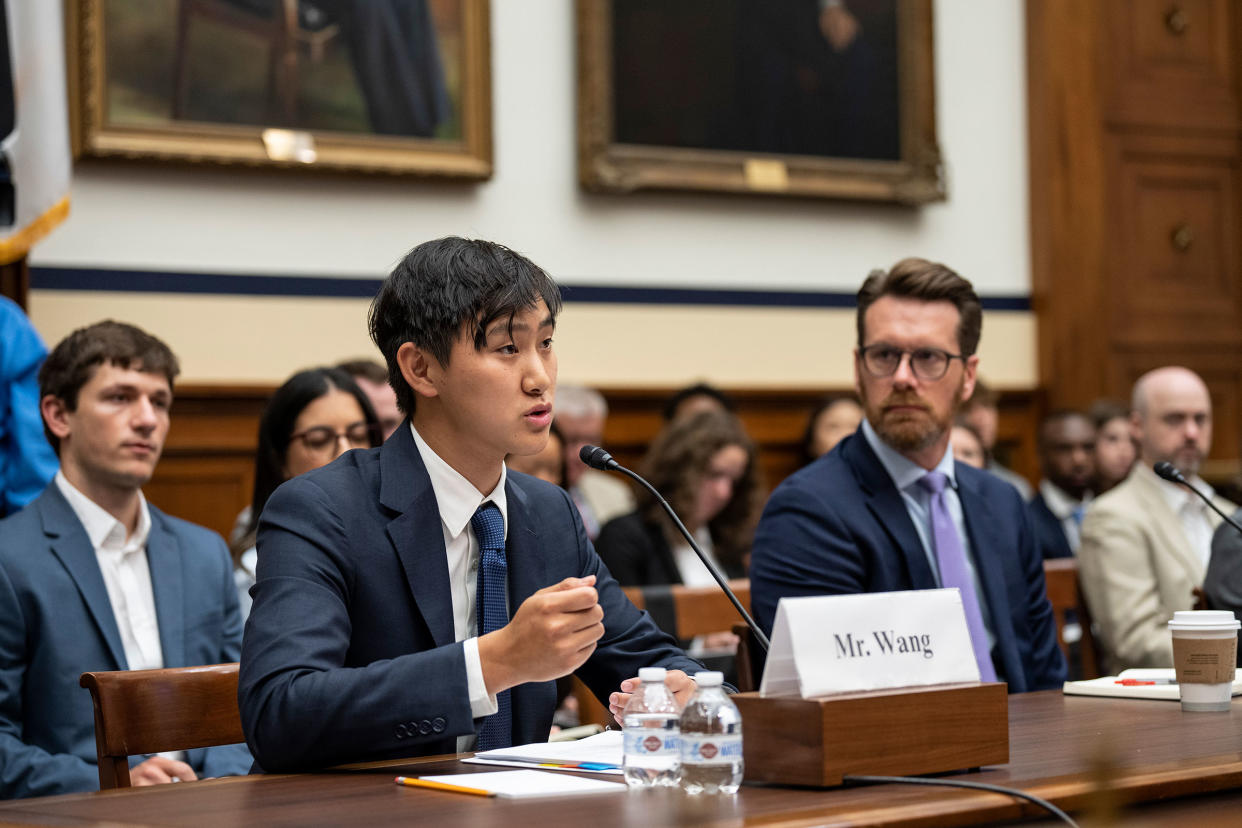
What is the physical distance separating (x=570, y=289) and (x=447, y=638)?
3.73 m

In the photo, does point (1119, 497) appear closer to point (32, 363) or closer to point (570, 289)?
point (570, 289)

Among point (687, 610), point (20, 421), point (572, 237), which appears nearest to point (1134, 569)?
point (687, 610)

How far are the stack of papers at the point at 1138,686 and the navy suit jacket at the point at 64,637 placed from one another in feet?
5.08

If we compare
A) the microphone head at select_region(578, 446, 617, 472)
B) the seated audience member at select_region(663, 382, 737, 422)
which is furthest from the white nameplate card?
the seated audience member at select_region(663, 382, 737, 422)

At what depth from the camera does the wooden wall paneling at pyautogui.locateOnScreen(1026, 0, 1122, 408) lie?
6.51 m

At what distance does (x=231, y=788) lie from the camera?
1.70 m

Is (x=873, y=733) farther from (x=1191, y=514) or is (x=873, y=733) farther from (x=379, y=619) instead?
(x=1191, y=514)

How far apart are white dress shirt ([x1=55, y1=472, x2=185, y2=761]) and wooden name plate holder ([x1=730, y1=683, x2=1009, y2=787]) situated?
1797 mm

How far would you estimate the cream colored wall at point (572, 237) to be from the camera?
510 cm

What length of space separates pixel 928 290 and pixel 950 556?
0.56m

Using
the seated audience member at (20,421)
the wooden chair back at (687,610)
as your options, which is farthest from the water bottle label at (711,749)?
the seated audience member at (20,421)

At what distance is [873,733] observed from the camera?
62.1 inches

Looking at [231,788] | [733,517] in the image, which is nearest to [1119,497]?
[733,517]

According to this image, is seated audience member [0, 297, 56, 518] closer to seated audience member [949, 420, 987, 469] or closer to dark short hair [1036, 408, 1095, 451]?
seated audience member [949, 420, 987, 469]
